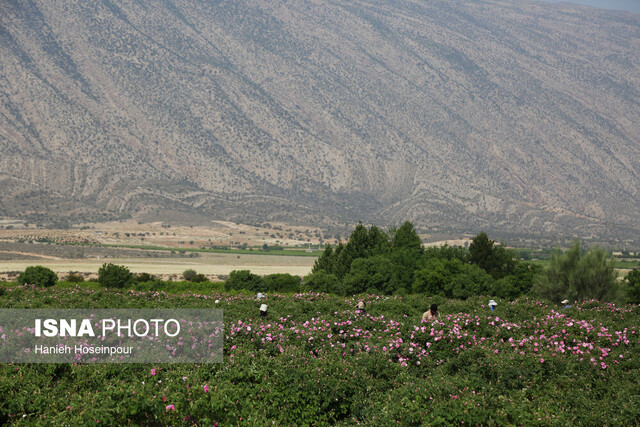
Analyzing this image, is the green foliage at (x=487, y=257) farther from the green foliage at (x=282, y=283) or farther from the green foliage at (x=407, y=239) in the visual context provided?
the green foliage at (x=282, y=283)

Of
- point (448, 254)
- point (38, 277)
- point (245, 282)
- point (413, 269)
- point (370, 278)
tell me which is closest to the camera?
point (38, 277)

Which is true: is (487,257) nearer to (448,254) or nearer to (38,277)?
(448,254)

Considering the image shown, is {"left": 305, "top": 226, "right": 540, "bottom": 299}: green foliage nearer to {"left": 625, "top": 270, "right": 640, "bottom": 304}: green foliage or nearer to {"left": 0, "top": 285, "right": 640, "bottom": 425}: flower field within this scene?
{"left": 625, "top": 270, "right": 640, "bottom": 304}: green foliage

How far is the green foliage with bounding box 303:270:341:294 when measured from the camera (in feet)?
157

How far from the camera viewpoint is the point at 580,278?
104 ft

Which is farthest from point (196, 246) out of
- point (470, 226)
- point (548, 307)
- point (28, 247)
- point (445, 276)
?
point (548, 307)

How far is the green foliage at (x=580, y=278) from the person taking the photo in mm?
31391

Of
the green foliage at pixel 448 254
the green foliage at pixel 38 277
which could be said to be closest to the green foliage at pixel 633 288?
the green foliage at pixel 448 254

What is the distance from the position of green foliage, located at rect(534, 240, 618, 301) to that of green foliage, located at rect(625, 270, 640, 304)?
8707 mm

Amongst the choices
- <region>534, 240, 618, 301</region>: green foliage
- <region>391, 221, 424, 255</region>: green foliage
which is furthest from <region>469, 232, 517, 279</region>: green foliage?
<region>534, 240, 618, 301</region>: green foliage

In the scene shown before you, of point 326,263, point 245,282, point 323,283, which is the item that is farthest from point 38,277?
point 326,263

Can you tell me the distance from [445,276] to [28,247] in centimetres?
9699

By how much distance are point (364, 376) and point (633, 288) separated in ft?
109

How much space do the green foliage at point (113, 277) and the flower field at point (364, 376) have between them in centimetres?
2422
